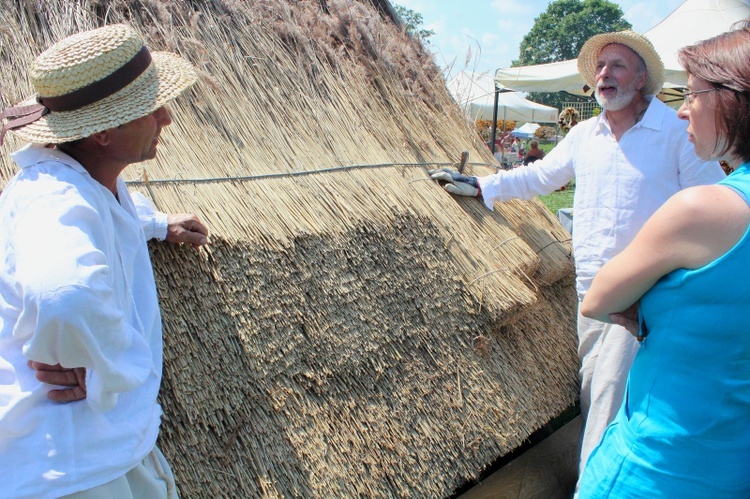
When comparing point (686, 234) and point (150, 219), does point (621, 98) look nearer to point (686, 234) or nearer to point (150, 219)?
point (686, 234)

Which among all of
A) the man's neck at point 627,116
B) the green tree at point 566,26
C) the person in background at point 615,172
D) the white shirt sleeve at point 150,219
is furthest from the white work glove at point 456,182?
the green tree at point 566,26

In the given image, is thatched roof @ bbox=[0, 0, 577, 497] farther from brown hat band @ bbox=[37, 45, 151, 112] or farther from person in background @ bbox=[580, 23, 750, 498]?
person in background @ bbox=[580, 23, 750, 498]

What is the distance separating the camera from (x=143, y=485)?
1273 mm

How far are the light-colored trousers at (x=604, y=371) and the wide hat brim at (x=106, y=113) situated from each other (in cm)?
188

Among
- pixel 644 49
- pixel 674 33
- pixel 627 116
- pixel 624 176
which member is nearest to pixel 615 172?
pixel 624 176

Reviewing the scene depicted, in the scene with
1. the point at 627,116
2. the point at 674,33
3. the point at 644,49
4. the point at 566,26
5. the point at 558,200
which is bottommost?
the point at 558,200

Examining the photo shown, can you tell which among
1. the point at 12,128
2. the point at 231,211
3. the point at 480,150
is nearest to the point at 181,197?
the point at 231,211

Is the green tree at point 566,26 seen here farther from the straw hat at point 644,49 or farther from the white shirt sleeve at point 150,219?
the white shirt sleeve at point 150,219

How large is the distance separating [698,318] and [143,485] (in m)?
1.27

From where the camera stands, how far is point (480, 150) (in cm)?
347

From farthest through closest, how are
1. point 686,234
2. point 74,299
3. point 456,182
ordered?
1. point 456,182
2. point 686,234
3. point 74,299

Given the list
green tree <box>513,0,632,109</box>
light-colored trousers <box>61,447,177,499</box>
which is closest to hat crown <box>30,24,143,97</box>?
light-colored trousers <box>61,447,177,499</box>

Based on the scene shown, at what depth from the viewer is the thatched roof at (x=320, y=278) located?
176 centimetres

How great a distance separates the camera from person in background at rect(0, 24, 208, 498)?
1.02 m
